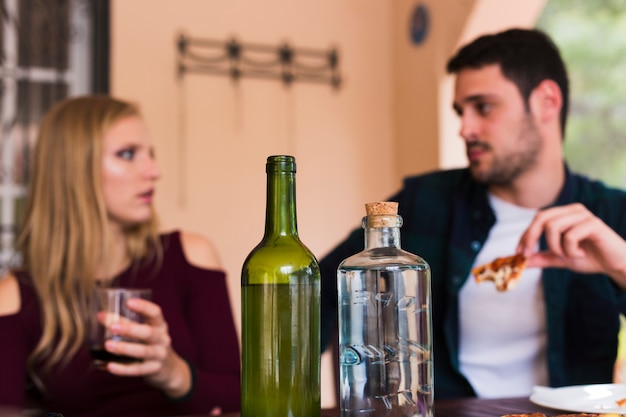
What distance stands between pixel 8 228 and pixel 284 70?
1335mm

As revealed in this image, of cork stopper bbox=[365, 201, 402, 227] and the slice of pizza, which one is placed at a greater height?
cork stopper bbox=[365, 201, 402, 227]

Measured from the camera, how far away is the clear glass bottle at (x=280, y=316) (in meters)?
0.73

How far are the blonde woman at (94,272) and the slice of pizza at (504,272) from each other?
23.7 inches

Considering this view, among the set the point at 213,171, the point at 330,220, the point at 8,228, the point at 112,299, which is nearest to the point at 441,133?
the point at 330,220

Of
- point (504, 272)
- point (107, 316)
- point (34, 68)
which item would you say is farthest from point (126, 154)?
point (34, 68)

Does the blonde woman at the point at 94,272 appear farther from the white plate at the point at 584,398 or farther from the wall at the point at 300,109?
the wall at the point at 300,109

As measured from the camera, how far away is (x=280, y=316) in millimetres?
732

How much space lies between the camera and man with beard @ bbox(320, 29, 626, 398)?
151 centimetres

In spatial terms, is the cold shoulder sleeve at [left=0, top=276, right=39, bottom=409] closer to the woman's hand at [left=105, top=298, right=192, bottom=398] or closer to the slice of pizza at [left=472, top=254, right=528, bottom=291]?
the woman's hand at [left=105, top=298, right=192, bottom=398]

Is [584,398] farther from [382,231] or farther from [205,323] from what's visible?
[205,323]

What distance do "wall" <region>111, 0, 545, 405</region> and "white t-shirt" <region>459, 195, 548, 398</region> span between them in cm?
148

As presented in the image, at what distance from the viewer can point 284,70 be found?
3.38 metres

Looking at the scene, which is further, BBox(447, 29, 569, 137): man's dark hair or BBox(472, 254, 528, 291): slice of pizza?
BBox(447, 29, 569, 137): man's dark hair

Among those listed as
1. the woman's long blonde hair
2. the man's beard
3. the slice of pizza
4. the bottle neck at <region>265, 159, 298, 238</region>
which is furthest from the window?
the bottle neck at <region>265, 159, 298, 238</region>
